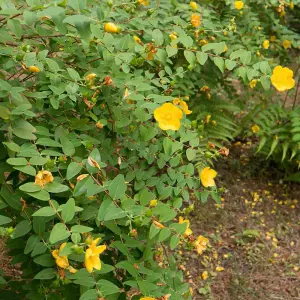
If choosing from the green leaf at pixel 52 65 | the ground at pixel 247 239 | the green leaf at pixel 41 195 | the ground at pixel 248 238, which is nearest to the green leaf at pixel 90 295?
the green leaf at pixel 41 195

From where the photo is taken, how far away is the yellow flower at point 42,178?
0.98 meters

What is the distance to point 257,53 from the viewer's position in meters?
2.36

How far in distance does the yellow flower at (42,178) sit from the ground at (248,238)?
139 centimetres

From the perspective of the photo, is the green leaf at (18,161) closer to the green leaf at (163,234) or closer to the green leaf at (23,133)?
the green leaf at (23,133)

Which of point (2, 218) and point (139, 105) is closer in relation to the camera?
point (2, 218)

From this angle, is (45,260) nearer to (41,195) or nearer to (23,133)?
(41,195)

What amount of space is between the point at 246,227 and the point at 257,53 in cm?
98

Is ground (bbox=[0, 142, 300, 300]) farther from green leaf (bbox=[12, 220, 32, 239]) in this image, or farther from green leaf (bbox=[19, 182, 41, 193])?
green leaf (bbox=[19, 182, 41, 193])

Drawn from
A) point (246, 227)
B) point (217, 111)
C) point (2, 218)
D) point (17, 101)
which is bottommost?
point (246, 227)

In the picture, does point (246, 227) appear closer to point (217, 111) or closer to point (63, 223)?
point (217, 111)

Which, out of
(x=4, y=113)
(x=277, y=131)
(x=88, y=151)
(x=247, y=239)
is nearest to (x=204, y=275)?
(x=247, y=239)

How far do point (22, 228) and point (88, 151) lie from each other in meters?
0.26

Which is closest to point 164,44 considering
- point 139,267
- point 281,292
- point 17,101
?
point 17,101

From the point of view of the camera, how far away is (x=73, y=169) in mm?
1044
